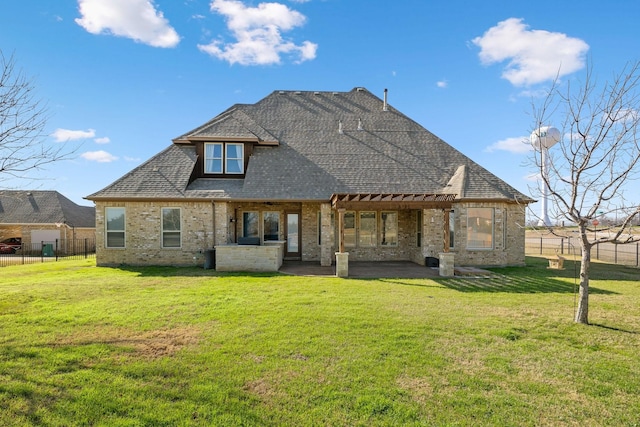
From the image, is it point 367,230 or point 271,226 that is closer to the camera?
point 271,226

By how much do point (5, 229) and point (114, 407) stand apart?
36031 millimetres

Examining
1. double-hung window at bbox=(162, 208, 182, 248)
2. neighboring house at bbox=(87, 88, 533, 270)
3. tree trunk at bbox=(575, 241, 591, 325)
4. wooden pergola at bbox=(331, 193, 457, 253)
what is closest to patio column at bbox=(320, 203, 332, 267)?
neighboring house at bbox=(87, 88, 533, 270)

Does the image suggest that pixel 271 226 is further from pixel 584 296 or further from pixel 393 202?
pixel 584 296

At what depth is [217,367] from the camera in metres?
4.61

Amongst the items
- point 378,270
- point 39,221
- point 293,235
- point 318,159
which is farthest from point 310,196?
point 39,221

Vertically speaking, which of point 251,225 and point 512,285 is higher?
point 251,225

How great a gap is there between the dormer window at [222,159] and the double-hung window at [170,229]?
2.86 meters

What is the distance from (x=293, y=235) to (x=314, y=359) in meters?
11.7

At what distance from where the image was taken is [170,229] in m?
14.5

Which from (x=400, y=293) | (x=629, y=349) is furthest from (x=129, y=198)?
(x=629, y=349)

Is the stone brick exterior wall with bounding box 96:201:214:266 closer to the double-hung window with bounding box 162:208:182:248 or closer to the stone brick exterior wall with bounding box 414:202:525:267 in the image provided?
the double-hung window with bounding box 162:208:182:248

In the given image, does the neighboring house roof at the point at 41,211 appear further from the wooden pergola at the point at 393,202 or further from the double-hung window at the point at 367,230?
the wooden pergola at the point at 393,202

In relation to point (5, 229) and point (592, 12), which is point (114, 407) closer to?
point (592, 12)

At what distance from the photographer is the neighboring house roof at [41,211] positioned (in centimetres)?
2938
